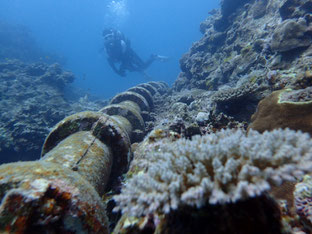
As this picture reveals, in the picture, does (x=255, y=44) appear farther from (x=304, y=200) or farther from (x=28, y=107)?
(x=28, y=107)

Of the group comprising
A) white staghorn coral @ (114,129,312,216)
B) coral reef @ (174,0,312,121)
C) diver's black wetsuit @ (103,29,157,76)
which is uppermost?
diver's black wetsuit @ (103,29,157,76)

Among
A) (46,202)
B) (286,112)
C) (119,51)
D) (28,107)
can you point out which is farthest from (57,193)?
(119,51)

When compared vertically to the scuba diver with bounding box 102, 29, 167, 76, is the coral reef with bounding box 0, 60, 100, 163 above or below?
below

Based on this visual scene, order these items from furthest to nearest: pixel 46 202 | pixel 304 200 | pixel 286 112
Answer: pixel 286 112, pixel 304 200, pixel 46 202

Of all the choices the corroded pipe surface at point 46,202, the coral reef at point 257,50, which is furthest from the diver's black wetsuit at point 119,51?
the corroded pipe surface at point 46,202

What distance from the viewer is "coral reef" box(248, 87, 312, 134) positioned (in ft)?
9.23

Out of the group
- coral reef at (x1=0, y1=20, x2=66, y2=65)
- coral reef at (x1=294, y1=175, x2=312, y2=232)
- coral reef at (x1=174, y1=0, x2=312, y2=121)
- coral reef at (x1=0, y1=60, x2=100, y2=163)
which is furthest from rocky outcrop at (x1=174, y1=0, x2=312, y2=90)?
coral reef at (x1=0, y1=20, x2=66, y2=65)

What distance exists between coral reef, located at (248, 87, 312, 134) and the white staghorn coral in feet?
5.87

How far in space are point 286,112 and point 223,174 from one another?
2568mm

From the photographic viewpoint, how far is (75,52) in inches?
5576

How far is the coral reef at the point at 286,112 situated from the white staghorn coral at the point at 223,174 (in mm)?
1790

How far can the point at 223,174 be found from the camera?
129 centimetres

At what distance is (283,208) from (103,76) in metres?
164

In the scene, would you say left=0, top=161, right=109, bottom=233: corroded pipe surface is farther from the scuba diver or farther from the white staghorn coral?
the scuba diver
